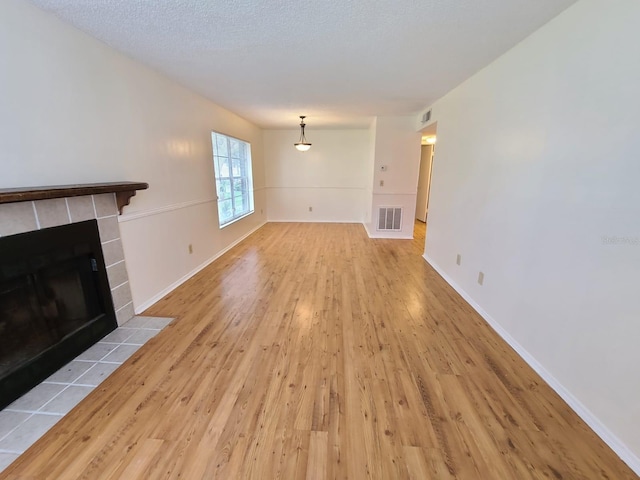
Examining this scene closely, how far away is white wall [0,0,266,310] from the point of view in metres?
1.70

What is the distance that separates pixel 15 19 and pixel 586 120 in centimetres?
340

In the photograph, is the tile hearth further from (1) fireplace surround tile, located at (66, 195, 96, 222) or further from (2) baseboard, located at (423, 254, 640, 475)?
(2) baseboard, located at (423, 254, 640, 475)

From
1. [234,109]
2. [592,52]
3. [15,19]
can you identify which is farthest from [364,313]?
[234,109]

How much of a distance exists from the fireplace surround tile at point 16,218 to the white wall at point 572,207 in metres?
3.33

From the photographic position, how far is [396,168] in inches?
218

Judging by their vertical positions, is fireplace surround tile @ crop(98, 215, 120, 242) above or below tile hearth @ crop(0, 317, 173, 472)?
above

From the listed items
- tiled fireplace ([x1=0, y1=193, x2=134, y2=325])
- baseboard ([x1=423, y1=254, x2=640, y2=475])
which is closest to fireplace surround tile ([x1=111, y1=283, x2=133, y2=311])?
tiled fireplace ([x1=0, y1=193, x2=134, y2=325])

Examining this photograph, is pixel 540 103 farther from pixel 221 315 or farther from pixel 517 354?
pixel 221 315

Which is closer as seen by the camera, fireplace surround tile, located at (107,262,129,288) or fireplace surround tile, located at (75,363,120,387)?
fireplace surround tile, located at (75,363,120,387)

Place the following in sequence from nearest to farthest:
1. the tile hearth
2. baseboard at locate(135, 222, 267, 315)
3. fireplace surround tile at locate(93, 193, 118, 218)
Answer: the tile hearth, fireplace surround tile at locate(93, 193, 118, 218), baseboard at locate(135, 222, 267, 315)

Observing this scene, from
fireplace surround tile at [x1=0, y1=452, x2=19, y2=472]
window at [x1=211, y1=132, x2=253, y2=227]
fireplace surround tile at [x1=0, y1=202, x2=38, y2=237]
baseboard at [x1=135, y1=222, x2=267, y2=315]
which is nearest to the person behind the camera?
fireplace surround tile at [x1=0, y1=452, x2=19, y2=472]

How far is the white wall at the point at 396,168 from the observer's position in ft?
17.5

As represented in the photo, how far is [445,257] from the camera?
12.2 feet

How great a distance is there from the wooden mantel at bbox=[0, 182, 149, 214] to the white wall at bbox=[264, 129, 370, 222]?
17.1ft
